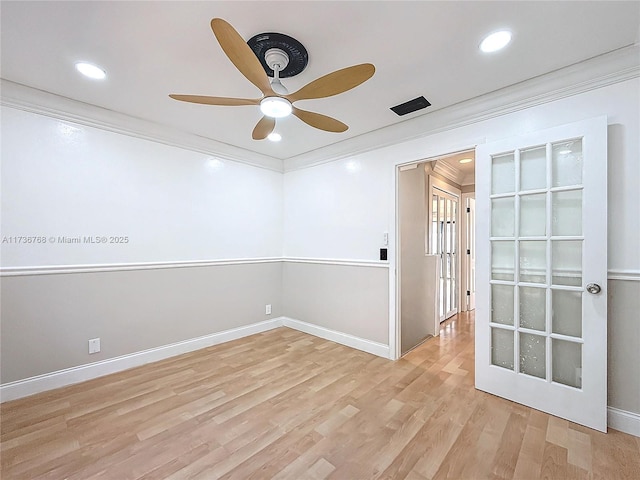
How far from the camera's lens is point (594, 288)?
194cm

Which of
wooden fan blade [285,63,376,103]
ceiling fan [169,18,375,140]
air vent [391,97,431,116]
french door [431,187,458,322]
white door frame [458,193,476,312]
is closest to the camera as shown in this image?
ceiling fan [169,18,375,140]

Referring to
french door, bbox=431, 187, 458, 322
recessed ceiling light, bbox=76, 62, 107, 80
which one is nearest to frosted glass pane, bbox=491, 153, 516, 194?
french door, bbox=431, 187, 458, 322

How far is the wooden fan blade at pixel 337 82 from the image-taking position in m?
1.52

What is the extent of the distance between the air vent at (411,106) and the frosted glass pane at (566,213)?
4.24ft

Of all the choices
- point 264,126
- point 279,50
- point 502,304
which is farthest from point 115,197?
point 502,304

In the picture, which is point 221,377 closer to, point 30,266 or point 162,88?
point 30,266

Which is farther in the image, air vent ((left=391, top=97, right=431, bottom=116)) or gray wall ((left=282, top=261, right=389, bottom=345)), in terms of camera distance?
gray wall ((left=282, top=261, right=389, bottom=345))

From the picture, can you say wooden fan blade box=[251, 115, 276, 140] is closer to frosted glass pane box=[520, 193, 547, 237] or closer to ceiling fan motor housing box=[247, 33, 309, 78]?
ceiling fan motor housing box=[247, 33, 309, 78]

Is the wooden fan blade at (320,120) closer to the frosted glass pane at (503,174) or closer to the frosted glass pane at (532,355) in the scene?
the frosted glass pane at (503,174)

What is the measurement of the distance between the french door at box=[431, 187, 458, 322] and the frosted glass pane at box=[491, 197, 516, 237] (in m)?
1.64

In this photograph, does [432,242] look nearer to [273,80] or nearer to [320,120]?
[320,120]

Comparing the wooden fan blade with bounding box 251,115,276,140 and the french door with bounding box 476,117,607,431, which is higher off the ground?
the wooden fan blade with bounding box 251,115,276,140

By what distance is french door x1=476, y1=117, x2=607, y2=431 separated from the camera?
1.95m

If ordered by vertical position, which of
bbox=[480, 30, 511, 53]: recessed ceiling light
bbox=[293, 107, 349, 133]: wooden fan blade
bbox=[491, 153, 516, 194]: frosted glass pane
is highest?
bbox=[480, 30, 511, 53]: recessed ceiling light
